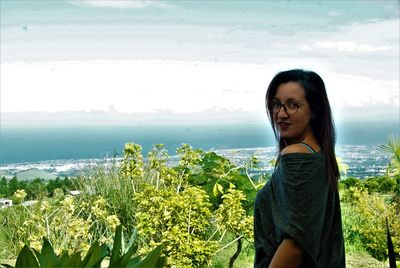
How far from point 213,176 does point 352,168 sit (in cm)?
178

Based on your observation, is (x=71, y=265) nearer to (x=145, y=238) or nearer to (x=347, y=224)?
(x=145, y=238)

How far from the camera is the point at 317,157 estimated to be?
1.64 m

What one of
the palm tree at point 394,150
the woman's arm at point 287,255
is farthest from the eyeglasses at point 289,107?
the palm tree at point 394,150

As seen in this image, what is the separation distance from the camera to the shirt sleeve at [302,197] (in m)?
1.60

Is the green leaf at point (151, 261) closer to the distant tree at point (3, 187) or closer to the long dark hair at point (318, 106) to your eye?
the long dark hair at point (318, 106)

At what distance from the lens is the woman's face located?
1.68 metres

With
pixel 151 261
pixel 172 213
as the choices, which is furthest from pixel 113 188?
pixel 151 261

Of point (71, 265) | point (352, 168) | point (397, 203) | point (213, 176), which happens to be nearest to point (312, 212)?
point (71, 265)

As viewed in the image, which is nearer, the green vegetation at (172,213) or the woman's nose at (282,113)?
the woman's nose at (282,113)

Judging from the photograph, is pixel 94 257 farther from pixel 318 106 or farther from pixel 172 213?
pixel 172 213

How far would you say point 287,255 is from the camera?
5.39 ft

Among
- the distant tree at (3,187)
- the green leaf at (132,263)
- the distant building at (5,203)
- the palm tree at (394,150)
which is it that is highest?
the green leaf at (132,263)

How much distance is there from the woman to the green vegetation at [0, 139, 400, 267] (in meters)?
2.56

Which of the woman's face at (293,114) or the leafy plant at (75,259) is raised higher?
the woman's face at (293,114)
